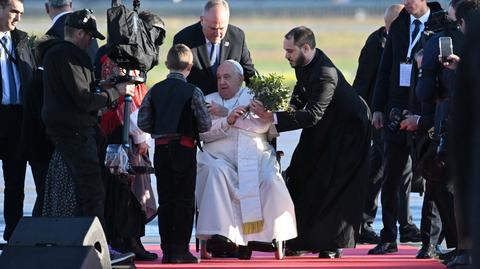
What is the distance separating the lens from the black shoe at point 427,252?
8.52m

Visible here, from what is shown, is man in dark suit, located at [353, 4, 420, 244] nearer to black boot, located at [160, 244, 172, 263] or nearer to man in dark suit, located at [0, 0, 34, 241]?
black boot, located at [160, 244, 172, 263]

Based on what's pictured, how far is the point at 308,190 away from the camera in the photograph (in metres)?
8.87

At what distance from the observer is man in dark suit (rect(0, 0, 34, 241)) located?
846 cm

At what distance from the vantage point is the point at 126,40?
778 cm

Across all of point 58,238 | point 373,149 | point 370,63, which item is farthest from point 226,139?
point 58,238

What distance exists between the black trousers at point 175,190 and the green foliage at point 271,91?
591 millimetres

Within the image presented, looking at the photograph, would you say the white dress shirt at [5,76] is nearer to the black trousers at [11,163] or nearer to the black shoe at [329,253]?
the black trousers at [11,163]

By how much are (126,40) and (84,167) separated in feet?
2.85

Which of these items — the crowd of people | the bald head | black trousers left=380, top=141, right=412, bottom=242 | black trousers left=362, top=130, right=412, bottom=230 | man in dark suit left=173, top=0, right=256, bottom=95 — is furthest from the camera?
the bald head

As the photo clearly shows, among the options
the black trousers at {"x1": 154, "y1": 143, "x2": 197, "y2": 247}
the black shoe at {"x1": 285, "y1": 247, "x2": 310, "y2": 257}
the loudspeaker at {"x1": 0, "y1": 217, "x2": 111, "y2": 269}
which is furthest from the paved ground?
the loudspeaker at {"x1": 0, "y1": 217, "x2": 111, "y2": 269}

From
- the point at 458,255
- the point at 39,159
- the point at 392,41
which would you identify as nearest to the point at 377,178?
the point at 392,41

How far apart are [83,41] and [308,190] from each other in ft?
7.13

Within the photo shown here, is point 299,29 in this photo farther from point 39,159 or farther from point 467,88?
point 467,88

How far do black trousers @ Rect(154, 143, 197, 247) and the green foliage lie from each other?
0.59 meters
